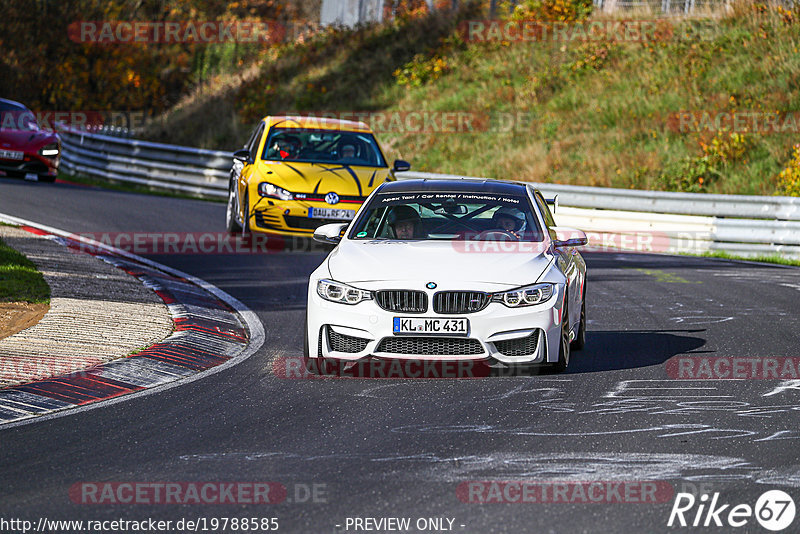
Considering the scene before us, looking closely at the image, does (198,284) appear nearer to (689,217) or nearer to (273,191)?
(273,191)

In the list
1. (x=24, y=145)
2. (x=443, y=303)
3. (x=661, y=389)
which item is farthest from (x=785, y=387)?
(x=24, y=145)

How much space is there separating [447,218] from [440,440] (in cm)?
350

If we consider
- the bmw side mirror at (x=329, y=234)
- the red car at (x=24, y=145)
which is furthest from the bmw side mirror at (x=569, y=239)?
the red car at (x=24, y=145)

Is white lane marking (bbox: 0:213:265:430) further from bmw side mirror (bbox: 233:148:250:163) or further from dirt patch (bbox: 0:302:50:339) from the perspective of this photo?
bmw side mirror (bbox: 233:148:250:163)

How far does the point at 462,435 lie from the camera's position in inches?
274

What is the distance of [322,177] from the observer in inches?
661

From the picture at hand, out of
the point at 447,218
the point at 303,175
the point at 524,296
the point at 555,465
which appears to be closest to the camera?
the point at 555,465

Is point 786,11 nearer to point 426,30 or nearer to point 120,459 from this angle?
point 426,30

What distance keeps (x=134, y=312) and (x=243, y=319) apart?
1017 millimetres

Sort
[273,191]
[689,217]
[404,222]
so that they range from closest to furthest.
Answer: [404,222] → [273,191] → [689,217]

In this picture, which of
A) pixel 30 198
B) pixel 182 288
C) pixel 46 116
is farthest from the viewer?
pixel 46 116

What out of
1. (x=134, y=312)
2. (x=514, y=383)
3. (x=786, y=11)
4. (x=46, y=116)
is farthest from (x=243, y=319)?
(x=46, y=116)

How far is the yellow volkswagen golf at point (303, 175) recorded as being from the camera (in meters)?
16.6

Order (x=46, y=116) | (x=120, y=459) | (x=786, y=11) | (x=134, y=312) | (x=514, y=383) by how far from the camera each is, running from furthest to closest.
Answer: (x=46, y=116) < (x=786, y=11) < (x=134, y=312) < (x=514, y=383) < (x=120, y=459)
